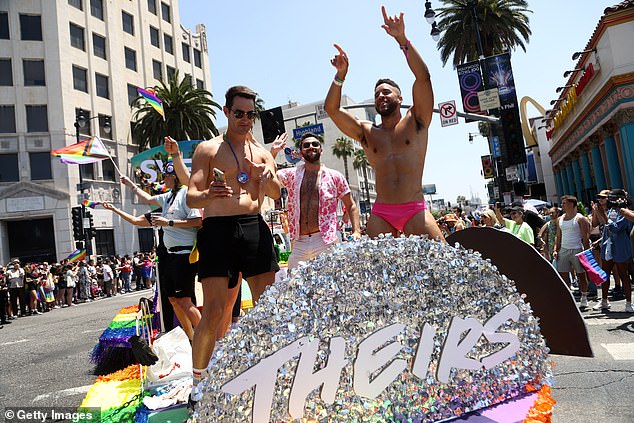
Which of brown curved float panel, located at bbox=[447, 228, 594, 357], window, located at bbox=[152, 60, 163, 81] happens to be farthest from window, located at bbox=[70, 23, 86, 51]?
brown curved float panel, located at bbox=[447, 228, 594, 357]

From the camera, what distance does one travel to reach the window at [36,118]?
3044cm

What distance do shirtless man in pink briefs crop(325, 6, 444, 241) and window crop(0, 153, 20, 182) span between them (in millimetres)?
31937

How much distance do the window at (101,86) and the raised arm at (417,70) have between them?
3511 centimetres

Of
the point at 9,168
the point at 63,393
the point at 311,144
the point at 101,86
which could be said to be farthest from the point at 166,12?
the point at 63,393

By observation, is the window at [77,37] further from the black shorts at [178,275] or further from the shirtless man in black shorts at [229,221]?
the shirtless man in black shorts at [229,221]

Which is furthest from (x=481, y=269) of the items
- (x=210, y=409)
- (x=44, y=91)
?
(x=44, y=91)

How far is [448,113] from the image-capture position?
17250 millimetres

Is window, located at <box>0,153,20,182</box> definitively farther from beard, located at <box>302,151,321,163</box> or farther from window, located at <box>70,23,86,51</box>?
beard, located at <box>302,151,321,163</box>

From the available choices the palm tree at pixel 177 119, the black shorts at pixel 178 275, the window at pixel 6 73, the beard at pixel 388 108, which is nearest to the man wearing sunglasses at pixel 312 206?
the black shorts at pixel 178 275

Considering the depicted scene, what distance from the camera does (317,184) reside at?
4.88 meters

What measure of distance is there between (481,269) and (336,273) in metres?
0.87

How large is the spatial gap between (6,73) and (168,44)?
602 inches

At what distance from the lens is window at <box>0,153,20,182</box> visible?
29.6m

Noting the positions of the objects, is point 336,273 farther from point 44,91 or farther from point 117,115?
point 117,115
